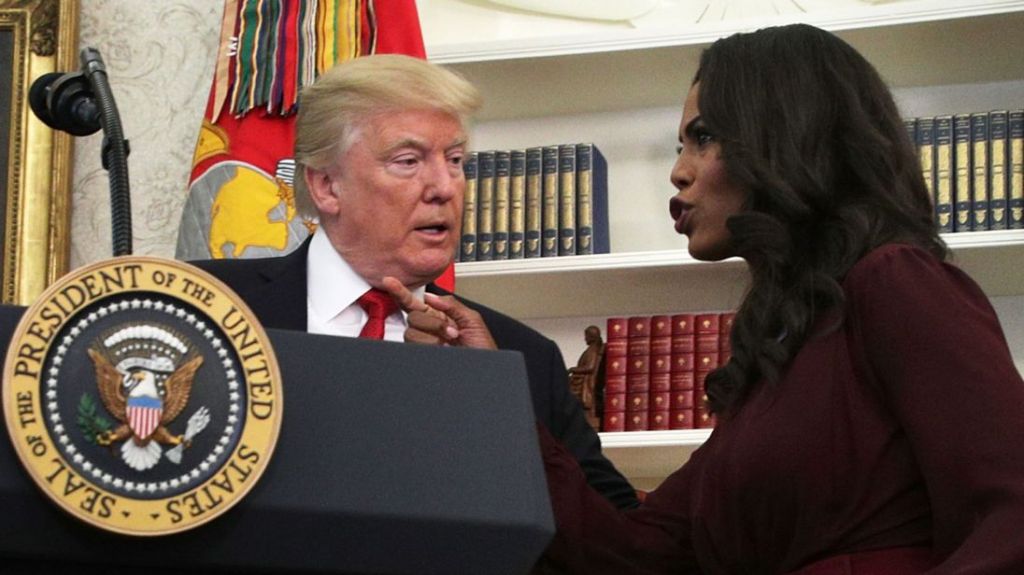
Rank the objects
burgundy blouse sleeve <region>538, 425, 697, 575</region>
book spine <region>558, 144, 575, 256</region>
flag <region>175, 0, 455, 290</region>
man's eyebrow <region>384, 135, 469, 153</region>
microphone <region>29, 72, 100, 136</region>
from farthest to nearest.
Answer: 1. book spine <region>558, 144, 575, 256</region>
2. flag <region>175, 0, 455, 290</region>
3. man's eyebrow <region>384, 135, 469, 153</region>
4. burgundy blouse sleeve <region>538, 425, 697, 575</region>
5. microphone <region>29, 72, 100, 136</region>

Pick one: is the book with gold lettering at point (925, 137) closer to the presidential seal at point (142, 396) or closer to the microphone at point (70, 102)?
the microphone at point (70, 102)

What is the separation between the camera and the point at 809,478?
1.48 m

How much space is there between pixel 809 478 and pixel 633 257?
69.7 inches

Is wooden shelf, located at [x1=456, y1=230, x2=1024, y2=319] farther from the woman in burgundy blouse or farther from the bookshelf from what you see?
the woman in burgundy blouse

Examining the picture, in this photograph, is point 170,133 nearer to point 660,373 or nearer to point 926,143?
point 660,373

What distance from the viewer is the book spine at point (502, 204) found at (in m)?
3.35

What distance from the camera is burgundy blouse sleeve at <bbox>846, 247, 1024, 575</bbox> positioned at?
4.28 ft

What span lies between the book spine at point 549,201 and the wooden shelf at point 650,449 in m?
A: 0.44

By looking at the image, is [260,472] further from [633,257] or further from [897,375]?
[633,257]

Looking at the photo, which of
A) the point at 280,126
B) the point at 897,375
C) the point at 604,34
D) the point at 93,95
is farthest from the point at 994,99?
the point at 93,95

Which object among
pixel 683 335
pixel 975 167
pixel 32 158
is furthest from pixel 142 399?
pixel 32 158

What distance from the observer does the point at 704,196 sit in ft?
5.67

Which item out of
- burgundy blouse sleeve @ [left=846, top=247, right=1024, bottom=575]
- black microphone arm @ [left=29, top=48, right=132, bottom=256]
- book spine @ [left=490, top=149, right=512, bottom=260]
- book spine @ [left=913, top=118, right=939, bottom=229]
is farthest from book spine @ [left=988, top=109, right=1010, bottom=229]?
black microphone arm @ [left=29, top=48, right=132, bottom=256]

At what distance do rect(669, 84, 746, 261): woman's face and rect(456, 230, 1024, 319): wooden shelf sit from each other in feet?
4.46
